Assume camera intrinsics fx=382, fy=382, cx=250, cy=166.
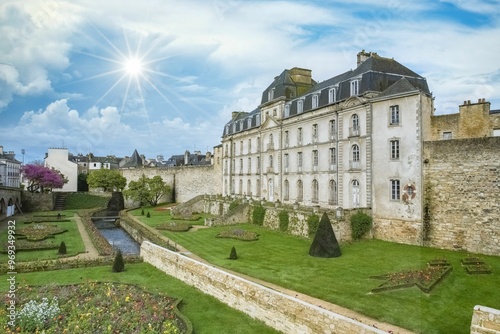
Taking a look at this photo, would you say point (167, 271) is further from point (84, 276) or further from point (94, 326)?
point (94, 326)

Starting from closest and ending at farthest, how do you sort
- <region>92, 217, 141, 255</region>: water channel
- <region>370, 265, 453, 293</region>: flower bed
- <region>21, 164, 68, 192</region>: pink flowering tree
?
<region>370, 265, 453, 293</region>: flower bed → <region>92, 217, 141, 255</region>: water channel → <region>21, 164, 68, 192</region>: pink flowering tree

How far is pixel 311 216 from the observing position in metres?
25.2

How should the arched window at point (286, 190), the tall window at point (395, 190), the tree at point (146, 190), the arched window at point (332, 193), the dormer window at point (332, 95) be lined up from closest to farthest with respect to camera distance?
1. the tall window at point (395, 190)
2. the arched window at point (332, 193)
3. the dormer window at point (332, 95)
4. the arched window at point (286, 190)
5. the tree at point (146, 190)

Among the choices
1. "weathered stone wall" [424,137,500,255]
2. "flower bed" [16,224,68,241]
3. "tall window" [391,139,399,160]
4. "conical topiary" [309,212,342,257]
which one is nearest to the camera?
"weathered stone wall" [424,137,500,255]

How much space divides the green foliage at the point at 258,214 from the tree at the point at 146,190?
23568mm

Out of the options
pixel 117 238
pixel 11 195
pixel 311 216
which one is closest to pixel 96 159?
pixel 11 195

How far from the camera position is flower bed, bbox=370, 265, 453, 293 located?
46.3 ft

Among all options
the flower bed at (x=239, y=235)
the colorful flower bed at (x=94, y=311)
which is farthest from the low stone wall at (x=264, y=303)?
the flower bed at (x=239, y=235)

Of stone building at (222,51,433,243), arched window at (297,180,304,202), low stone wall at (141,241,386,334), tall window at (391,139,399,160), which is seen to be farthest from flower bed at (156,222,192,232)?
tall window at (391,139,399,160)

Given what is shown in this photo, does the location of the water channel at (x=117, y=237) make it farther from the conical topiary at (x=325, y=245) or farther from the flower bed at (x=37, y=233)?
the conical topiary at (x=325, y=245)

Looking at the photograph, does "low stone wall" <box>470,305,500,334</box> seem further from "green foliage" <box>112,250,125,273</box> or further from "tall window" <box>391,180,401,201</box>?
"green foliage" <box>112,250,125,273</box>

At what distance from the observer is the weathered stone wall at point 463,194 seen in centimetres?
1909

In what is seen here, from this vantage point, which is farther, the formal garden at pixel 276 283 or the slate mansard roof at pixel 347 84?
the slate mansard roof at pixel 347 84

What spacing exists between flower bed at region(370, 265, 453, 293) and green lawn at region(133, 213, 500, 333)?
215mm
